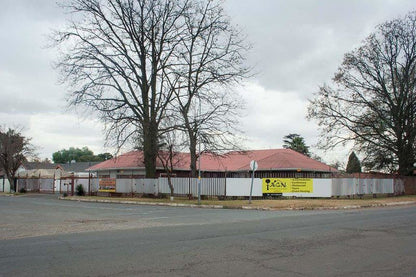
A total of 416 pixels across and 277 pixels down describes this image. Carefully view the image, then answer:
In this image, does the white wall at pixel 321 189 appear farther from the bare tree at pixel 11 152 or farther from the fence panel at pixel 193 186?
the bare tree at pixel 11 152

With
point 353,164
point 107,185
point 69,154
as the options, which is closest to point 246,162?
point 107,185

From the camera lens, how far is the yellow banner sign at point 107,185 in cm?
3781

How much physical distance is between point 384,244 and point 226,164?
133 feet

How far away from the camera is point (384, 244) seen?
9898 millimetres

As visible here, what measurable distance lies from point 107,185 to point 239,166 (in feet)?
53.6

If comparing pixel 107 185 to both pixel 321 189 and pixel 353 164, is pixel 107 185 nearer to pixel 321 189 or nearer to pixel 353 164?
pixel 321 189

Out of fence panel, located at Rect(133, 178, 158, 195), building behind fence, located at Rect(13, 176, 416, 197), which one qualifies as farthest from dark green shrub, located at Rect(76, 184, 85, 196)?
fence panel, located at Rect(133, 178, 158, 195)

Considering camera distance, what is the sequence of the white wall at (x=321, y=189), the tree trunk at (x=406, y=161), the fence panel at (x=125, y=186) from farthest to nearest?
the tree trunk at (x=406, y=161), the fence panel at (x=125, y=186), the white wall at (x=321, y=189)

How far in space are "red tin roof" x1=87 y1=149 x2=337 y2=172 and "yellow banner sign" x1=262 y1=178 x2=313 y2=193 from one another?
273 inches

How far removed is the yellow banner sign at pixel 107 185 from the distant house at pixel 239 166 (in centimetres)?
195

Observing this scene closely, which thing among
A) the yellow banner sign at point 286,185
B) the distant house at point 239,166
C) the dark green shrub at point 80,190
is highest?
the distant house at point 239,166

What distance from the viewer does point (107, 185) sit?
38.4 metres

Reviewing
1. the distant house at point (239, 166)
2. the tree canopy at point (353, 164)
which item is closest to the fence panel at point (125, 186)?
the distant house at point (239, 166)

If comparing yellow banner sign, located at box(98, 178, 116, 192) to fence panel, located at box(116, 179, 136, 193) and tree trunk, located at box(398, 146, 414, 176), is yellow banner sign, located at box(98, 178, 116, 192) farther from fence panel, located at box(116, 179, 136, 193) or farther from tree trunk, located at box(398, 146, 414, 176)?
tree trunk, located at box(398, 146, 414, 176)
